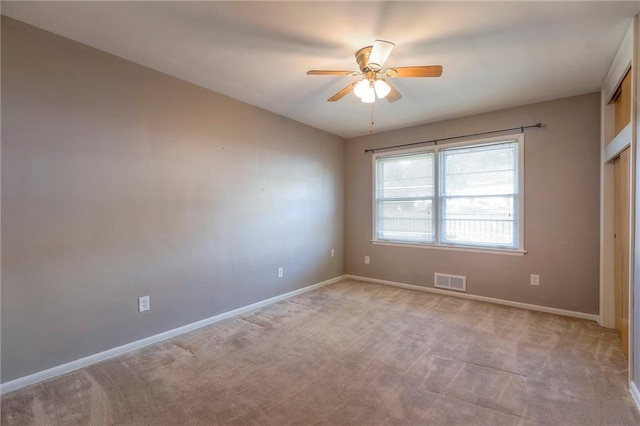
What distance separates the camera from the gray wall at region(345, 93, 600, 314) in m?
3.26

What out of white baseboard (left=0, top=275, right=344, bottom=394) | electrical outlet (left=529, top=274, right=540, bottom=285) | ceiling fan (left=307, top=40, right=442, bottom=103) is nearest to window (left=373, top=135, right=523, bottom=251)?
electrical outlet (left=529, top=274, right=540, bottom=285)

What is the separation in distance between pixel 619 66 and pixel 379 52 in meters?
2.11

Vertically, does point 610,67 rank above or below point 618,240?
above

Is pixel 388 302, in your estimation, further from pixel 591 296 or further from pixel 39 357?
pixel 39 357

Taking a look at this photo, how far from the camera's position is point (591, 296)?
3258 mm

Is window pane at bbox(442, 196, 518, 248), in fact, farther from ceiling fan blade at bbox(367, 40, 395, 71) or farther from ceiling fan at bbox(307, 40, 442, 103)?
ceiling fan blade at bbox(367, 40, 395, 71)

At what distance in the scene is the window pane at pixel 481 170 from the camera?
3.73 meters

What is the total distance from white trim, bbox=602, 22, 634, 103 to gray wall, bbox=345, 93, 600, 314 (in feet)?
1.19

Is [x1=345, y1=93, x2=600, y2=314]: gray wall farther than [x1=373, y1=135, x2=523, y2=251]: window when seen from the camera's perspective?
No

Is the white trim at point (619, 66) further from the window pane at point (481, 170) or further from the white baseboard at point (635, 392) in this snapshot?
the white baseboard at point (635, 392)

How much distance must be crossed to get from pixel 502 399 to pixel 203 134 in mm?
3378

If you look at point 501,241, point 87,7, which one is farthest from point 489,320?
point 87,7

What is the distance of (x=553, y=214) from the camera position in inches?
136


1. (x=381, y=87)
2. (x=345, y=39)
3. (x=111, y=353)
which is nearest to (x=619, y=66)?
(x=381, y=87)
